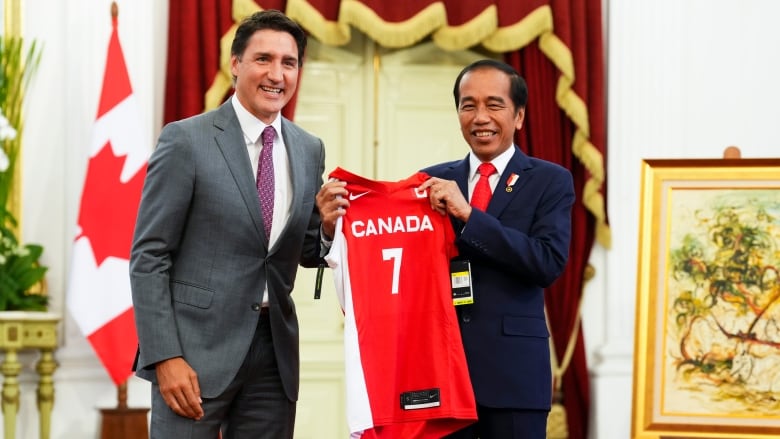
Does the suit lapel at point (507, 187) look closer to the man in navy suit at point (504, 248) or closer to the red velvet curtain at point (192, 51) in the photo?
the man in navy suit at point (504, 248)

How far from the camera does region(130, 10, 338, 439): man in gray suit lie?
2.66 m

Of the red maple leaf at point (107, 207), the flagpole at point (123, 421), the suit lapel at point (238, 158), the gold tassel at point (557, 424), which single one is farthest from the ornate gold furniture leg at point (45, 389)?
the suit lapel at point (238, 158)

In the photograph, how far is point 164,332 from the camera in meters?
2.64

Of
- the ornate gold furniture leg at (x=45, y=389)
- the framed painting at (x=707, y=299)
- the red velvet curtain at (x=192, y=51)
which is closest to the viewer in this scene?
the framed painting at (x=707, y=299)

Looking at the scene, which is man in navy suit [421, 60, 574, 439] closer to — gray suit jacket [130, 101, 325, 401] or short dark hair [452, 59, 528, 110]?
short dark hair [452, 59, 528, 110]

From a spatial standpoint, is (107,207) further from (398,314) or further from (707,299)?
(707,299)

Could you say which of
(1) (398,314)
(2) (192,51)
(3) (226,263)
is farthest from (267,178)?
(2) (192,51)

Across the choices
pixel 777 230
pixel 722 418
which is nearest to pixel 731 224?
pixel 777 230

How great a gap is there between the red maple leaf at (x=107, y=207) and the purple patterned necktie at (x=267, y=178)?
8.16 feet

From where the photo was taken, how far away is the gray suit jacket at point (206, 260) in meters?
2.66

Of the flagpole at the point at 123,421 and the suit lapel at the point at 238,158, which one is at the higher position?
the suit lapel at the point at 238,158

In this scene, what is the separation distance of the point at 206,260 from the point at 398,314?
548mm

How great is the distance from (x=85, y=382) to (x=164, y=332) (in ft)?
9.39

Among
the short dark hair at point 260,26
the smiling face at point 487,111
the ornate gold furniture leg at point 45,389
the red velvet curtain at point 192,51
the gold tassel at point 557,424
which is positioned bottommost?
the gold tassel at point 557,424
